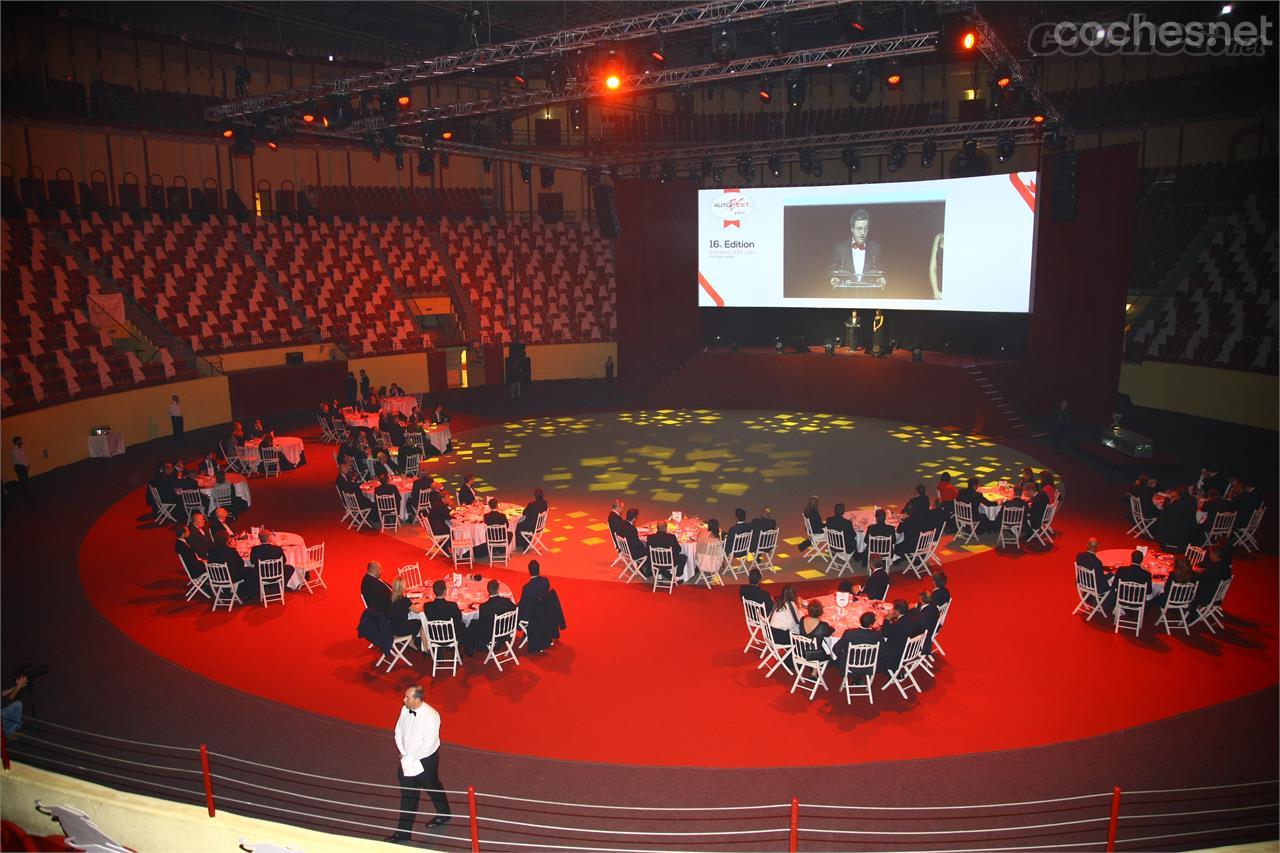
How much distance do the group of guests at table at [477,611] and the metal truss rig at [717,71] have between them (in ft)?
27.9

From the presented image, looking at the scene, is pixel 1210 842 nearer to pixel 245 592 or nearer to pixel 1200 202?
pixel 245 592

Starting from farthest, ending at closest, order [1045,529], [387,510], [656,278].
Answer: [656,278], [387,510], [1045,529]

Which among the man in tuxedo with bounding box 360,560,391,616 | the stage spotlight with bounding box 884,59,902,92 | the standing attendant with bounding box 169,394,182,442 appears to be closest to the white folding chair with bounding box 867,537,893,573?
the man in tuxedo with bounding box 360,560,391,616

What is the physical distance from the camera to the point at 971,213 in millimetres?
21969

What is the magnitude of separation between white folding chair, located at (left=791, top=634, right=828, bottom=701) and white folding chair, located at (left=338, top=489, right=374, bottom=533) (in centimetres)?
791

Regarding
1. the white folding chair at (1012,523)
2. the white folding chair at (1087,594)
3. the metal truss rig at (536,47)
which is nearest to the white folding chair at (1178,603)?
the white folding chair at (1087,594)

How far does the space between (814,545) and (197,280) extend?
63.2 ft

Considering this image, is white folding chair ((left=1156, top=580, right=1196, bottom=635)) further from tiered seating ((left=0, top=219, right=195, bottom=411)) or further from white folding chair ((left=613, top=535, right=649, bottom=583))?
tiered seating ((left=0, top=219, right=195, bottom=411))

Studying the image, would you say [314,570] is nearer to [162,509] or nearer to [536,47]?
[162,509]

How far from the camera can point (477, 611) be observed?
9.93 metres

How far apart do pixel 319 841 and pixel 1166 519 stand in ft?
38.5

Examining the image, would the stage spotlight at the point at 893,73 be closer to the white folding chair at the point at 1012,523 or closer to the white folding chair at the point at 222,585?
the white folding chair at the point at 1012,523

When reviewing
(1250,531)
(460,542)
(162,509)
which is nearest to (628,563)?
(460,542)

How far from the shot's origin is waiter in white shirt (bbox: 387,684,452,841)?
22.6ft
